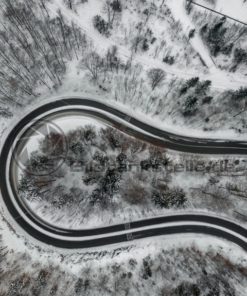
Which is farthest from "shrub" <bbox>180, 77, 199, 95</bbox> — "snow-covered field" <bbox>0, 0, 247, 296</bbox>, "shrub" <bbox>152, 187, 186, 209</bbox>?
"shrub" <bbox>152, 187, 186, 209</bbox>

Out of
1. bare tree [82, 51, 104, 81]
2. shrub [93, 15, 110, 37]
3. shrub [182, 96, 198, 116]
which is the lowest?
Result: shrub [182, 96, 198, 116]

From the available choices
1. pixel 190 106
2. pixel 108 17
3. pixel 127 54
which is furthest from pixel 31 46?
pixel 190 106

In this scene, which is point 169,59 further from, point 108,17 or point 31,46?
point 31,46

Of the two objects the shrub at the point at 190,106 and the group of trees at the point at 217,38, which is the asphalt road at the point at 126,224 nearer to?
the shrub at the point at 190,106

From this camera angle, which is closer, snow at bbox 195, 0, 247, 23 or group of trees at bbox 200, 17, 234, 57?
snow at bbox 195, 0, 247, 23

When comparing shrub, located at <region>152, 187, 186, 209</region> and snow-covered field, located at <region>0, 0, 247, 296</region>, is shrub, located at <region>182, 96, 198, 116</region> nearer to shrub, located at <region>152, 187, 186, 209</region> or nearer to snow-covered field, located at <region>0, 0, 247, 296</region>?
snow-covered field, located at <region>0, 0, 247, 296</region>

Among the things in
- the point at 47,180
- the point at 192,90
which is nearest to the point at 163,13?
the point at 192,90
